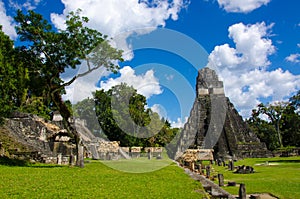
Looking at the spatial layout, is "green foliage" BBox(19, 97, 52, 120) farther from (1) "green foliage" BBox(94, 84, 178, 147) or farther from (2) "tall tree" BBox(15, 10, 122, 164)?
(2) "tall tree" BBox(15, 10, 122, 164)

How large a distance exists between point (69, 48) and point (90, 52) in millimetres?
1308

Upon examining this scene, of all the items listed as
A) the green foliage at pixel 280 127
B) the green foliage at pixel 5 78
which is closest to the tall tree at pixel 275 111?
the green foliage at pixel 280 127

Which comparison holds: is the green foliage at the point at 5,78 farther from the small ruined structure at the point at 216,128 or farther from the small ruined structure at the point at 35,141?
the small ruined structure at the point at 216,128

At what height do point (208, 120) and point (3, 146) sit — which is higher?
point (208, 120)

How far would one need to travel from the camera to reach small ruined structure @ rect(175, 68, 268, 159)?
133 ft

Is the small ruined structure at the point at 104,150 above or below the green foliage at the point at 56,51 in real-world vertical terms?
below

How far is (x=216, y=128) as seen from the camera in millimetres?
45969

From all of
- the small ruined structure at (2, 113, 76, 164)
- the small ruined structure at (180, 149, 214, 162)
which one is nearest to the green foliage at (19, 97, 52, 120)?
the small ruined structure at (2, 113, 76, 164)

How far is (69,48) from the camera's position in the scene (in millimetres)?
17766

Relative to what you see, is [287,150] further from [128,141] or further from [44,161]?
[44,161]

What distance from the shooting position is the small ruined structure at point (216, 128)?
40688mm

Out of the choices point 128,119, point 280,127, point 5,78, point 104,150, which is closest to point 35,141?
point 5,78

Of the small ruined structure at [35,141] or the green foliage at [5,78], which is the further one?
the small ruined structure at [35,141]

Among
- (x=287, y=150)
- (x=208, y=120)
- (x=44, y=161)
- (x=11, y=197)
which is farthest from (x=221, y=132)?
(x=11, y=197)
